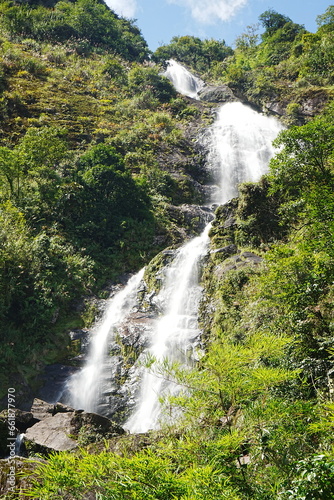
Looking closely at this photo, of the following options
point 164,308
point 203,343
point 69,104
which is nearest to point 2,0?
point 69,104

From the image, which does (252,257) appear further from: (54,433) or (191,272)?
(54,433)

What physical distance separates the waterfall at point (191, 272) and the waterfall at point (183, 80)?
1841 cm

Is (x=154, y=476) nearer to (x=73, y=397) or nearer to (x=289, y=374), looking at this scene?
(x=289, y=374)

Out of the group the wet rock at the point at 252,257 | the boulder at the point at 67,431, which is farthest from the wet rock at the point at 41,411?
the wet rock at the point at 252,257

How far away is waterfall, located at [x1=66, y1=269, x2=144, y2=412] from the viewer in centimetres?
1332

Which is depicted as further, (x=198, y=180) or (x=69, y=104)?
(x=69, y=104)

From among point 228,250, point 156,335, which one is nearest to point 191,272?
point 228,250

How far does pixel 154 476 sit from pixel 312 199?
7.17 metres

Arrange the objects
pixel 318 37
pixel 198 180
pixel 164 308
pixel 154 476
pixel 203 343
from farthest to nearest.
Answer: pixel 318 37 → pixel 198 180 → pixel 164 308 → pixel 203 343 → pixel 154 476

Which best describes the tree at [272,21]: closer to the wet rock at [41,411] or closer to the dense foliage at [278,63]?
the dense foliage at [278,63]

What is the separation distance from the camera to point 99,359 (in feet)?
48.5

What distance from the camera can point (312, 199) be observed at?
322 inches

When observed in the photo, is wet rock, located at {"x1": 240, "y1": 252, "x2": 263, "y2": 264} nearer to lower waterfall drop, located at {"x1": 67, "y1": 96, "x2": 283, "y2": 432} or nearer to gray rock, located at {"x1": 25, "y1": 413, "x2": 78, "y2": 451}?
lower waterfall drop, located at {"x1": 67, "y1": 96, "x2": 283, "y2": 432}

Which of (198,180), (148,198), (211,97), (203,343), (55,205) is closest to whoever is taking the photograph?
(203,343)
